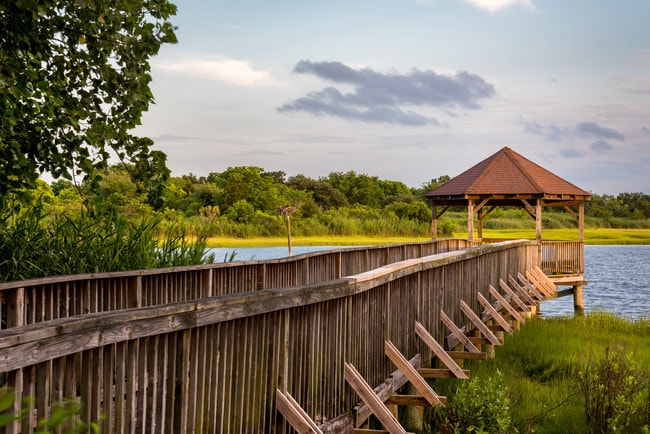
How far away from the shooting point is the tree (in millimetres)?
9617

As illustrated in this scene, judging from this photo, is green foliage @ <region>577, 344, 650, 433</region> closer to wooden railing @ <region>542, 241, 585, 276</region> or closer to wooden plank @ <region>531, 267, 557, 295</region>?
wooden plank @ <region>531, 267, 557, 295</region>

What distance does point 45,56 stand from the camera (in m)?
10.5

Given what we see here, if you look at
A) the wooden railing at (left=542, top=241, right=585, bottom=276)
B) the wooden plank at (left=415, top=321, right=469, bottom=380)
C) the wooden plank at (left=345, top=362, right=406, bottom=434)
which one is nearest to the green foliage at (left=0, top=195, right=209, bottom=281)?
the wooden plank at (left=415, top=321, right=469, bottom=380)

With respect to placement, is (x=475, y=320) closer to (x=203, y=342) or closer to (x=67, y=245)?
(x=67, y=245)

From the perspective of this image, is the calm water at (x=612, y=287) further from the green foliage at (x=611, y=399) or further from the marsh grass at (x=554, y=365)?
the green foliage at (x=611, y=399)

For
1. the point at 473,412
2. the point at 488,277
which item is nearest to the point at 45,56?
the point at 473,412

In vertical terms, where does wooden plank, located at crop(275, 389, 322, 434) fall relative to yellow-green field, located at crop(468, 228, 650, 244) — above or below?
above

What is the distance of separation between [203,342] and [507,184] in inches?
1022

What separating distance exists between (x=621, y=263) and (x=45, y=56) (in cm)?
6317

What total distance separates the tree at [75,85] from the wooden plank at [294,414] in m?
5.36

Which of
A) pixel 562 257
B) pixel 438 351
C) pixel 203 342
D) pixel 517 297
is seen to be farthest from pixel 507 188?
pixel 203 342

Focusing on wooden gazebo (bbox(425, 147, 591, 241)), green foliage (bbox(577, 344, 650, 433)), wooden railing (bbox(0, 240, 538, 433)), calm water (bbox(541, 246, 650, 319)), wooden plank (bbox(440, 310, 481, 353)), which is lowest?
calm water (bbox(541, 246, 650, 319))

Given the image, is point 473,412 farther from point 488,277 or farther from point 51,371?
point 488,277

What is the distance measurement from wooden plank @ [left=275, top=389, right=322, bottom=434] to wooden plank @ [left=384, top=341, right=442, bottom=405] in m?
2.47
